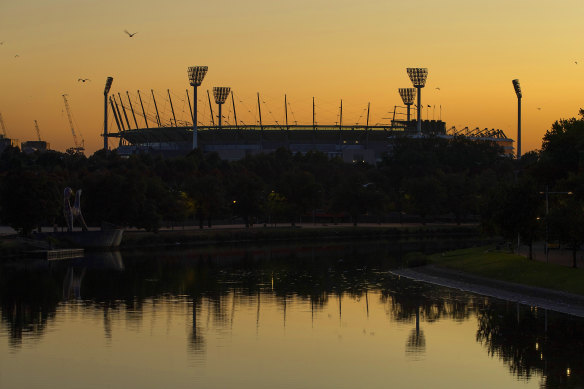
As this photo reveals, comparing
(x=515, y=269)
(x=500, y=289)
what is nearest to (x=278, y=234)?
(x=515, y=269)

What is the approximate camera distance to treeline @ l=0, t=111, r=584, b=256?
7719 cm

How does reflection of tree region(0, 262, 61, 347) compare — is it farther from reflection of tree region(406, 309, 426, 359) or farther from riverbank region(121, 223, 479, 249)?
riverbank region(121, 223, 479, 249)

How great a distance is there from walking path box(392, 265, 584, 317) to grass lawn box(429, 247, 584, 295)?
715 mm

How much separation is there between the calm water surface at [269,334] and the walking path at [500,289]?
1604 millimetres

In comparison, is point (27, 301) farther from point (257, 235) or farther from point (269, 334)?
point (257, 235)

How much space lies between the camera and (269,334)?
52.0m

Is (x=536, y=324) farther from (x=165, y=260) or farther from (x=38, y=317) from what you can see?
(x=165, y=260)

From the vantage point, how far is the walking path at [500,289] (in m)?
58.9

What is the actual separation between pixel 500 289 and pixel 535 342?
1989 cm

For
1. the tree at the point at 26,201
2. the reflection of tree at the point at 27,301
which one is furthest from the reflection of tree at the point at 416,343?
the tree at the point at 26,201

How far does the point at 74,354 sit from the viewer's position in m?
46.0

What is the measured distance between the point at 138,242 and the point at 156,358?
250ft

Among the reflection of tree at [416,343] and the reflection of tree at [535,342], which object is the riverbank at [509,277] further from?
the reflection of tree at [416,343]

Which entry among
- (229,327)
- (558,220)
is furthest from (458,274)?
(229,327)
